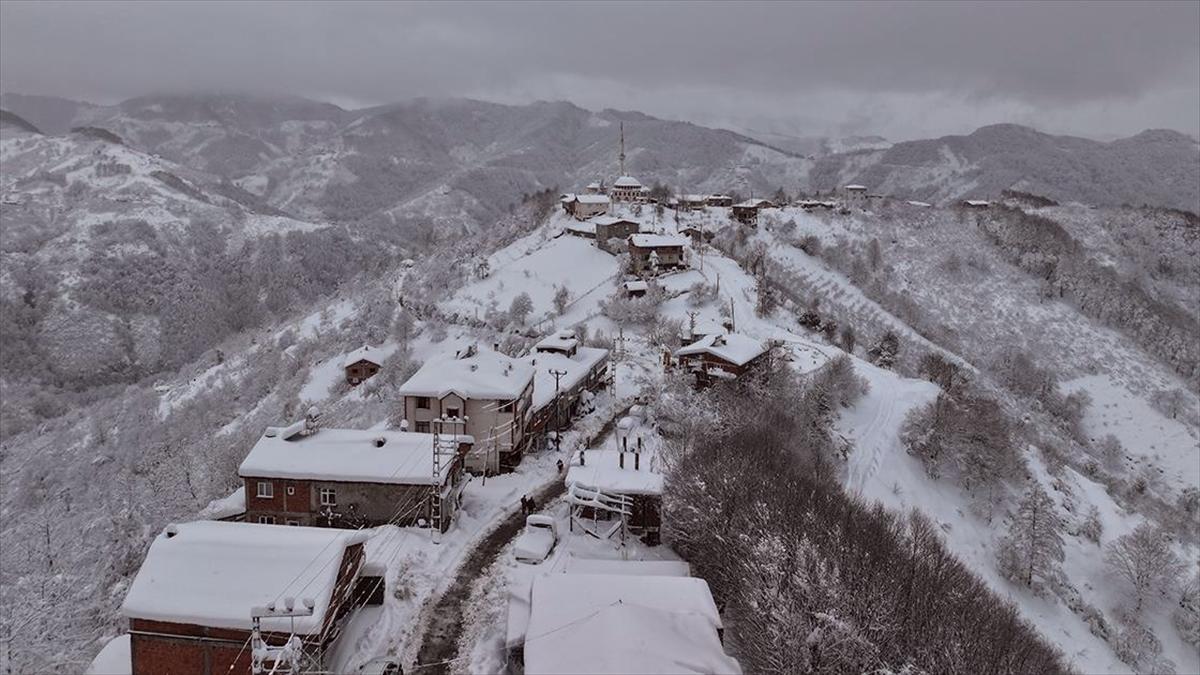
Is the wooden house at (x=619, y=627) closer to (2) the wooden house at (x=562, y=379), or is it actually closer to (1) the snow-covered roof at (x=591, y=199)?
Answer: (2) the wooden house at (x=562, y=379)

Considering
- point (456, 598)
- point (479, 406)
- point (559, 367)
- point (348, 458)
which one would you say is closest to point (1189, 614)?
point (559, 367)

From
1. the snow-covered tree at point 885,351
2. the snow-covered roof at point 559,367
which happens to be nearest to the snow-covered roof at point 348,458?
the snow-covered roof at point 559,367

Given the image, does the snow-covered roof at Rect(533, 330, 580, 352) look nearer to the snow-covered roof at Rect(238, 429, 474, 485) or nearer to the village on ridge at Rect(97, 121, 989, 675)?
the village on ridge at Rect(97, 121, 989, 675)

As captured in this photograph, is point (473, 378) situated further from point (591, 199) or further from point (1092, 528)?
point (591, 199)

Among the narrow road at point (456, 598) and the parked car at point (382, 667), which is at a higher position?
the parked car at point (382, 667)

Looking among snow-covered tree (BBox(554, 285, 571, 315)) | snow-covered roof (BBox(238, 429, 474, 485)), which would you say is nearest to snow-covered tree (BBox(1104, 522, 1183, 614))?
snow-covered roof (BBox(238, 429, 474, 485))

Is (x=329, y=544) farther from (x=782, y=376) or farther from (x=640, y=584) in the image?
(x=782, y=376)
